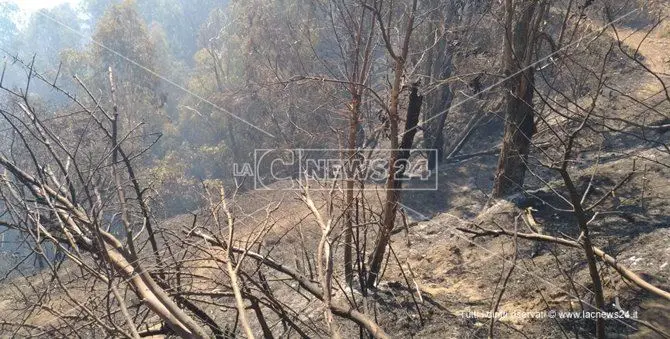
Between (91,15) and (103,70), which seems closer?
(103,70)

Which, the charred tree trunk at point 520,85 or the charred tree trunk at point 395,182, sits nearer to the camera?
the charred tree trunk at point 395,182

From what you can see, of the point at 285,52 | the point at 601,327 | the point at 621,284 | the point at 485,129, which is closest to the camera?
the point at 601,327

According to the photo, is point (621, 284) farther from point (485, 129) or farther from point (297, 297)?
point (485, 129)

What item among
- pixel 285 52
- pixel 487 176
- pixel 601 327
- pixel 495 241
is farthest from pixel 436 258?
pixel 285 52

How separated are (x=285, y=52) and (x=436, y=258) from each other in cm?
1159

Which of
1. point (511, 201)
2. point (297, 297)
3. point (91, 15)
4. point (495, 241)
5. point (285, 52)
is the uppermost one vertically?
point (91, 15)

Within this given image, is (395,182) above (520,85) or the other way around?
the other way around

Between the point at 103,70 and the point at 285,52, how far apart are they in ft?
35.9

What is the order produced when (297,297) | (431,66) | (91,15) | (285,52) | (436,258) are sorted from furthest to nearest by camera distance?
(91,15), (285,52), (431,66), (436,258), (297,297)

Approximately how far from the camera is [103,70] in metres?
21.9

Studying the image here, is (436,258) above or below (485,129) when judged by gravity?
below

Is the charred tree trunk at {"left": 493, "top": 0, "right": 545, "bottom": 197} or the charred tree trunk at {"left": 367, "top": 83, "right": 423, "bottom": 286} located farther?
the charred tree trunk at {"left": 493, "top": 0, "right": 545, "bottom": 197}

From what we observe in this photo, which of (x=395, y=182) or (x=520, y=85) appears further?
(x=520, y=85)

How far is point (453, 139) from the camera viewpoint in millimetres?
13219
